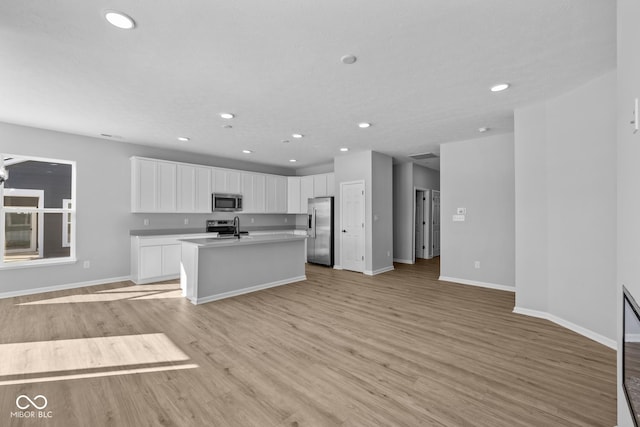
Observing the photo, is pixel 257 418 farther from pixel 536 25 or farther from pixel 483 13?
pixel 536 25

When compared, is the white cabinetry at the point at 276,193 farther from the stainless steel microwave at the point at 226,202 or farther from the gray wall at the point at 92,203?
the gray wall at the point at 92,203

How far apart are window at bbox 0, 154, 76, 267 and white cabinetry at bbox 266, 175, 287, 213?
4.09 metres

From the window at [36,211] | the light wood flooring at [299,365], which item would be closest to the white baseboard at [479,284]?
the light wood flooring at [299,365]

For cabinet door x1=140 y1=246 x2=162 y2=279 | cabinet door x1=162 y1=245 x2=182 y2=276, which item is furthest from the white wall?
cabinet door x1=140 y1=246 x2=162 y2=279

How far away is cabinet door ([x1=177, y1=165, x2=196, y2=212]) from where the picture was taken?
5.90m

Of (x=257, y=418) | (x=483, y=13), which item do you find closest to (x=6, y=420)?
(x=257, y=418)

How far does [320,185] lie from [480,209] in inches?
154

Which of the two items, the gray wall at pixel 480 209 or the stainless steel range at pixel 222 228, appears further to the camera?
the stainless steel range at pixel 222 228

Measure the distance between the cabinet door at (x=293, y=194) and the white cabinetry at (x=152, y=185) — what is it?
10.5 ft

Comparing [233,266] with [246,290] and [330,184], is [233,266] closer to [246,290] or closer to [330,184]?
[246,290]

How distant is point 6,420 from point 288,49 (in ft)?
10.8

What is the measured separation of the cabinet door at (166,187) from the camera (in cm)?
564

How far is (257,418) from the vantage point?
1783mm

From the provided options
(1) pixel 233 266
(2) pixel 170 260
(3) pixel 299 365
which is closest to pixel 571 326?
(3) pixel 299 365
